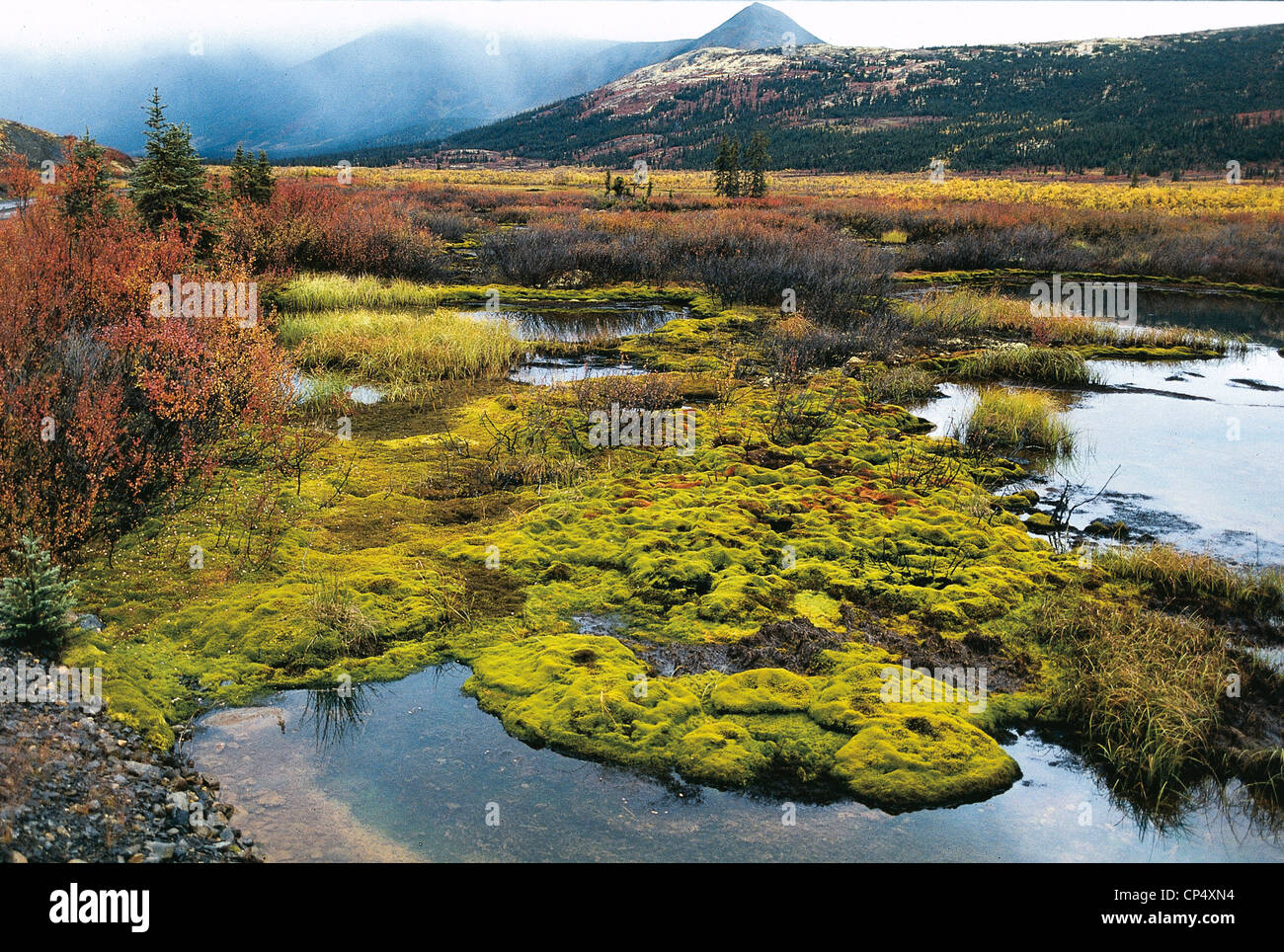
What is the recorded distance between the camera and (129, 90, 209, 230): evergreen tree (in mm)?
13969

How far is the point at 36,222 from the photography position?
10562 millimetres

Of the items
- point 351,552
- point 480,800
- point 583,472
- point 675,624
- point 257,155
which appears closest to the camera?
point 480,800

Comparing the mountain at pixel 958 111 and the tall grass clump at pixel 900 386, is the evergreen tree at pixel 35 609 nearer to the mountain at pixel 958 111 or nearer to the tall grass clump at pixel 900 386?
the tall grass clump at pixel 900 386

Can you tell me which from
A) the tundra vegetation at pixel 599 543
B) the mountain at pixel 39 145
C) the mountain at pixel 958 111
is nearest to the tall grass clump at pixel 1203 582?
the tundra vegetation at pixel 599 543

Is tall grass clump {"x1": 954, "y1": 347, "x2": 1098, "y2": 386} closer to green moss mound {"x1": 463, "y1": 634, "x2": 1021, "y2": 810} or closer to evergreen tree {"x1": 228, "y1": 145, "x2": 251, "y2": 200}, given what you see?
green moss mound {"x1": 463, "y1": 634, "x2": 1021, "y2": 810}

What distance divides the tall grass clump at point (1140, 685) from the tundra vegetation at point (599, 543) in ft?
0.08

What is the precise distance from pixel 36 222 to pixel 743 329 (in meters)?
11.6

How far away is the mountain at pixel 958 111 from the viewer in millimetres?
69562

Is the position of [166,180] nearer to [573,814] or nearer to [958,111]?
[573,814]

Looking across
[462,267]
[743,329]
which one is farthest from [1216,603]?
[462,267]

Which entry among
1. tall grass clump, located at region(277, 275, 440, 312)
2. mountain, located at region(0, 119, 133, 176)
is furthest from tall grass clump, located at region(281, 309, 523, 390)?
mountain, located at region(0, 119, 133, 176)

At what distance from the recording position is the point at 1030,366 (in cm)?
1411

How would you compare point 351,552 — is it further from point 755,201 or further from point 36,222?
point 755,201
